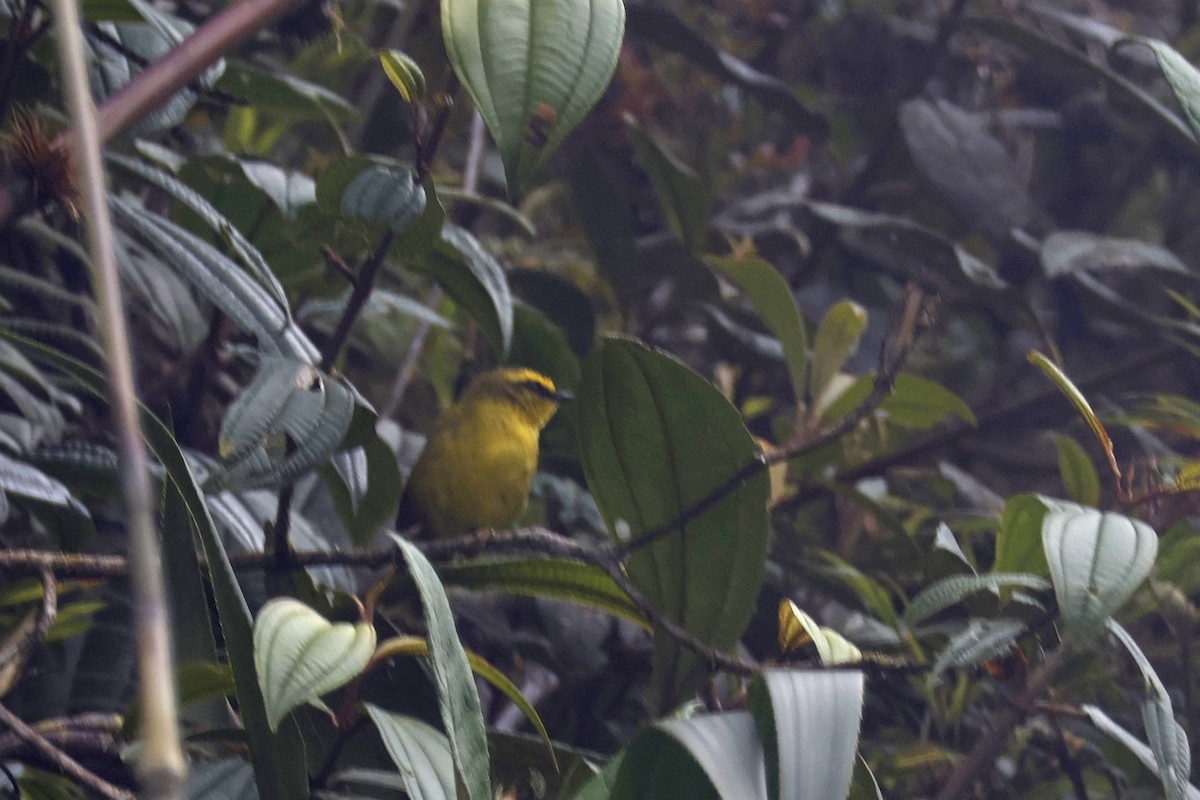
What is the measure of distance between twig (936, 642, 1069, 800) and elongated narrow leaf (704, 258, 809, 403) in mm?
536

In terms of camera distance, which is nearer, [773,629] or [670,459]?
[670,459]

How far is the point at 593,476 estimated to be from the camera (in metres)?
1.10

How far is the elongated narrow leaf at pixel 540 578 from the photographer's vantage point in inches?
39.6

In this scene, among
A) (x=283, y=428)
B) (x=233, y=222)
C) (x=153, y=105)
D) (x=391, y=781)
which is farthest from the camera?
(x=233, y=222)

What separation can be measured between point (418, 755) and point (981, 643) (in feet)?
1.50

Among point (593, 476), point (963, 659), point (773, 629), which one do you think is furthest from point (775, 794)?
point (773, 629)

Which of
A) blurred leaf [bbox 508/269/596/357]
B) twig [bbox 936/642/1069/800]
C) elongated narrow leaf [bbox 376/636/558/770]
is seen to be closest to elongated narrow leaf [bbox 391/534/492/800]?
elongated narrow leaf [bbox 376/636/558/770]

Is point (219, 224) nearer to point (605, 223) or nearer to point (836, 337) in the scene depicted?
point (836, 337)

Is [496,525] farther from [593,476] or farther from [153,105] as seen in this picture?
[153,105]

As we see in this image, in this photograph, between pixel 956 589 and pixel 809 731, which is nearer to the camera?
pixel 809 731

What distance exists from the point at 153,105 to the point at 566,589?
1.77ft

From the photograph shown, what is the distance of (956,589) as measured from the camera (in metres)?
0.95

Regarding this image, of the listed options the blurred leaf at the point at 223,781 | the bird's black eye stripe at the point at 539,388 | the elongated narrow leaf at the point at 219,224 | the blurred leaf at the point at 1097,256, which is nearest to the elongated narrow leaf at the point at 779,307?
the bird's black eye stripe at the point at 539,388

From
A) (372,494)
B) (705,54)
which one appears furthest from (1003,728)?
(705,54)
